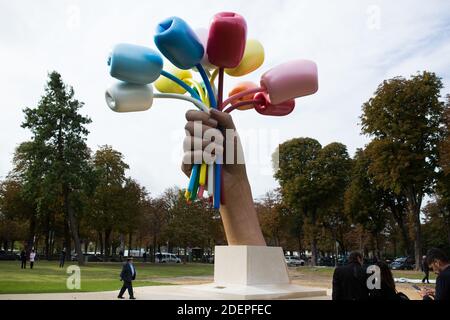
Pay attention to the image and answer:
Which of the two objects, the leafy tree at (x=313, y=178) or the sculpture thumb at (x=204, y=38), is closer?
the sculpture thumb at (x=204, y=38)

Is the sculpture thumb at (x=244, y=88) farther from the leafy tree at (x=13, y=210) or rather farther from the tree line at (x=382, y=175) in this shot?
the leafy tree at (x=13, y=210)

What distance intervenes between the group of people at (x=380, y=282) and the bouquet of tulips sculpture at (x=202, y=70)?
5.43 meters

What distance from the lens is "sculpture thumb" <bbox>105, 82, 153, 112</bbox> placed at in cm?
1190

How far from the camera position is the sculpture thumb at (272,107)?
1374cm

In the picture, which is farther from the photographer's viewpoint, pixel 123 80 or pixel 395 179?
pixel 395 179

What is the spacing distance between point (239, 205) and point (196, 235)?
34678 mm

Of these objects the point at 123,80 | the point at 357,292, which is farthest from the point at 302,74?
the point at 357,292

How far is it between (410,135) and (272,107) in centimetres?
2039

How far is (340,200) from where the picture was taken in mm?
44031

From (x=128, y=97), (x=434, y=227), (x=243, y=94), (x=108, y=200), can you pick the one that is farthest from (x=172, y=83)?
(x=434, y=227)

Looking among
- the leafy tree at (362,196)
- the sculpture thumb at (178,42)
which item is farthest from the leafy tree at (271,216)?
the sculpture thumb at (178,42)

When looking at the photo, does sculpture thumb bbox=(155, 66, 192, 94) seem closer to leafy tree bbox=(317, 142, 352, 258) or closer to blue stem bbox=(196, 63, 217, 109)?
blue stem bbox=(196, 63, 217, 109)

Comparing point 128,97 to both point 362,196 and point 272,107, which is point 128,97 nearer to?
point 272,107
